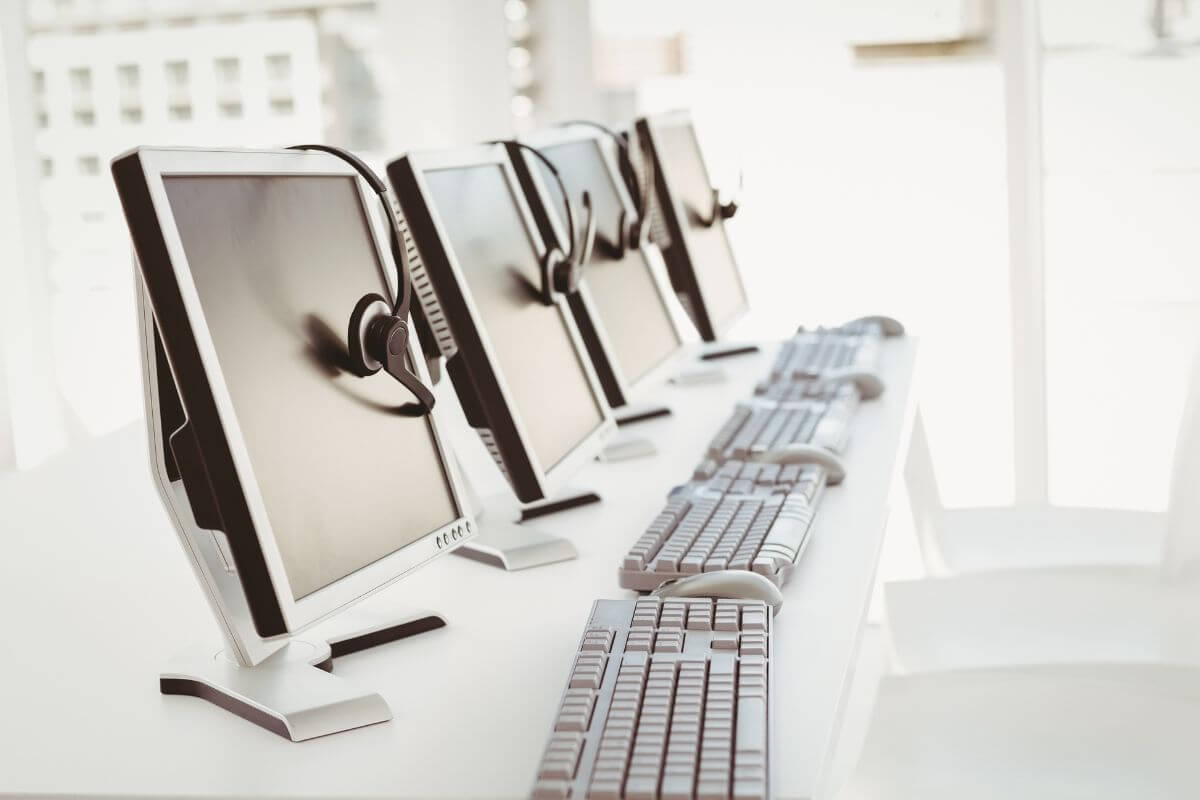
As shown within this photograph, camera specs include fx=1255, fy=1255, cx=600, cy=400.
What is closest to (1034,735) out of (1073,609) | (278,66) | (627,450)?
(1073,609)

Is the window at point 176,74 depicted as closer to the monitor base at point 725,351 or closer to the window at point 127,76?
the window at point 127,76

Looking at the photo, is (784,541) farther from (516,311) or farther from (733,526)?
(516,311)

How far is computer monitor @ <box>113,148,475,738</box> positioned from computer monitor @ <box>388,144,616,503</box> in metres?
0.16

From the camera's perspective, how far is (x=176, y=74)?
128 inches

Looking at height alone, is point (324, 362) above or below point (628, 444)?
above

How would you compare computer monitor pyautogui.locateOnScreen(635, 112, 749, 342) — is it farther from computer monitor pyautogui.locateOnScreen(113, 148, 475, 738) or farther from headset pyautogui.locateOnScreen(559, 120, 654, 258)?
computer monitor pyautogui.locateOnScreen(113, 148, 475, 738)

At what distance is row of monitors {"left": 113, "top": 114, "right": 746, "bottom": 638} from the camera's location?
3.00 feet

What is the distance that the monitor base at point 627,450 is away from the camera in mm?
1789

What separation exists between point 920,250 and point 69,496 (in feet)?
8.28

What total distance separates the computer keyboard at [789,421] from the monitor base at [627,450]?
3.9 inches

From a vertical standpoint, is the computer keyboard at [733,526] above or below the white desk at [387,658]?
above

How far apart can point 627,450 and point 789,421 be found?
24cm

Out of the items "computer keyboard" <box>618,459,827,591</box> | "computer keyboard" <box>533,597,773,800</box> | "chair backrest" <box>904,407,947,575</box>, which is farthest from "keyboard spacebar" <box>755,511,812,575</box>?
"chair backrest" <box>904,407,947,575</box>

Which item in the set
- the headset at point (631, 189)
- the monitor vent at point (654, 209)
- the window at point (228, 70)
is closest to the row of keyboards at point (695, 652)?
the headset at point (631, 189)
